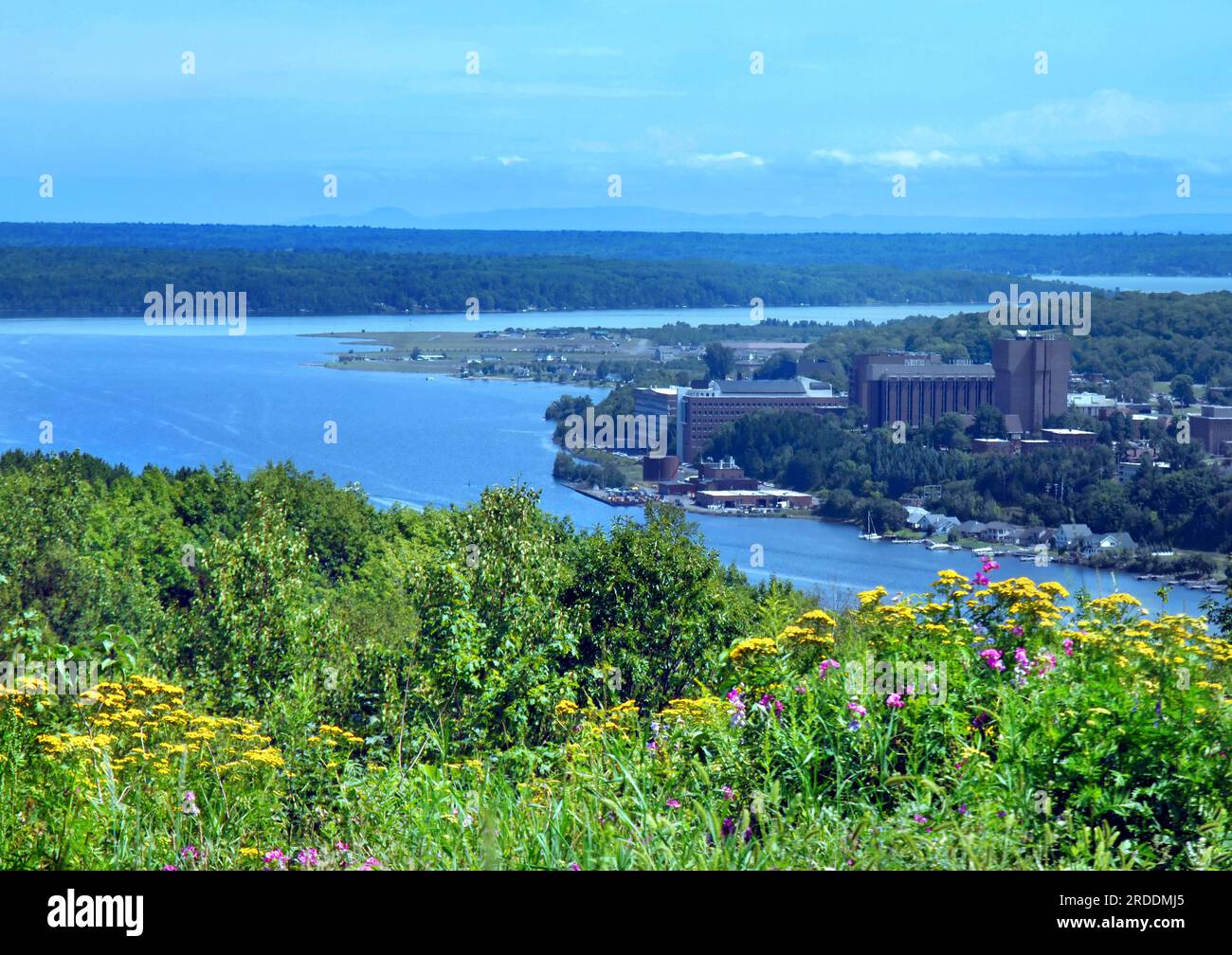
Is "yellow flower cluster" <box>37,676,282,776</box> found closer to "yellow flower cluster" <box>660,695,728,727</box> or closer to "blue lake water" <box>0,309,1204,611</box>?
A: "yellow flower cluster" <box>660,695,728,727</box>

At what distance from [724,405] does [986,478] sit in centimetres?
892

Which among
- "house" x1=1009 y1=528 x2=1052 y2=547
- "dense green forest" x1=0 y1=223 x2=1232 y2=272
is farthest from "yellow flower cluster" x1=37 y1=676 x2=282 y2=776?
"dense green forest" x1=0 y1=223 x2=1232 y2=272

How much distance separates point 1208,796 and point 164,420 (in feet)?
110

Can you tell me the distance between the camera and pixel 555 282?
48.1 m

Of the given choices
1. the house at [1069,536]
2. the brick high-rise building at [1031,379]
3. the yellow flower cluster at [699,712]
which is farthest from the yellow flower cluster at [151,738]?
the brick high-rise building at [1031,379]

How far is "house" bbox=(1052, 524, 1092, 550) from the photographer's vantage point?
14.4 metres

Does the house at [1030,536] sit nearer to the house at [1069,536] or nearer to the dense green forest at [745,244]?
the house at [1069,536]

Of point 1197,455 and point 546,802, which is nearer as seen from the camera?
point 546,802
